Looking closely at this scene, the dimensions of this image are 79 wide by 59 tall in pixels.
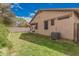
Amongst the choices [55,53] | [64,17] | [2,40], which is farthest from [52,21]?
[2,40]

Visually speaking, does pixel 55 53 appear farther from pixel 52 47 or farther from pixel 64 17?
pixel 64 17

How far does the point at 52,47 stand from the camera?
2.58m

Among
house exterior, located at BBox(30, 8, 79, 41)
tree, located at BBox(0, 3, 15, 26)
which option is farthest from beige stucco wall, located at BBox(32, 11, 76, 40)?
tree, located at BBox(0, 3, 15, 26)

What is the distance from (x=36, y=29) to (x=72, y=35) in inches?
13.6

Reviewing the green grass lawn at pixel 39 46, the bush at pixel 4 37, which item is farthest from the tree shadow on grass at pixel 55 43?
the bush at pixel 4 37

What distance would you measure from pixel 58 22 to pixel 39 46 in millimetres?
285

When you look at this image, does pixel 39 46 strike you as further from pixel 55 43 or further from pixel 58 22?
pixel 58 22

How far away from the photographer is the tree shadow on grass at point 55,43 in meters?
2.55

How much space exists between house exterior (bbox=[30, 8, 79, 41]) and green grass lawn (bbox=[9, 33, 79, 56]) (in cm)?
6

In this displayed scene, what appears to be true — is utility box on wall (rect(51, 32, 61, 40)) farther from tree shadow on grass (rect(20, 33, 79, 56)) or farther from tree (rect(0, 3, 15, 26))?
tree (rect(0, 3, 15, 26))

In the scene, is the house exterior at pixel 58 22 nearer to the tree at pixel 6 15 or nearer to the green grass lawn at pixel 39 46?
the green grass lawn at pixel 39 46

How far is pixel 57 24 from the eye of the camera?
261 cm

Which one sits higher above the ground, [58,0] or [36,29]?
[58,0]

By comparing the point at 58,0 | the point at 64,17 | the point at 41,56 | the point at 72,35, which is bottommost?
the point at 41,56
